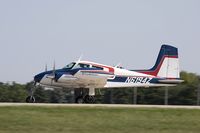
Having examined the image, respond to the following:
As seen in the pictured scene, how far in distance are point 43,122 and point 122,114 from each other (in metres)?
4.51

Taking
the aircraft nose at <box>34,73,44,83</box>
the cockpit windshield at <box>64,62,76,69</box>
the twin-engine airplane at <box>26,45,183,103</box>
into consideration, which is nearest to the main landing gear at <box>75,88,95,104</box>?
the twin-engine airplane at <box>26,45,183,103</box>

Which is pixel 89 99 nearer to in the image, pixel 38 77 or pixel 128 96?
pixel 38 77

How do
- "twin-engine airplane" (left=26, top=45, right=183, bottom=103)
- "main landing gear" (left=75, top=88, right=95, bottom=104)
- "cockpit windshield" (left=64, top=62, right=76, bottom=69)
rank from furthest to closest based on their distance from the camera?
"main landing gear" (left=75, top=88, right=95, bottom=104), "cockpit windshield" (left=64, top=62, right=76, bottom=69), "twin-engine airplane" (left=26, top=45, right=183, bottom=103)

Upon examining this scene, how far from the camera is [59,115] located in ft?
69.3

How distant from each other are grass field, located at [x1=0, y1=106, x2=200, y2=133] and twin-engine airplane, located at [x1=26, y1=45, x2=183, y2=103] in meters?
7.83

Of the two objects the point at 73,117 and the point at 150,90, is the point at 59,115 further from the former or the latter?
the point at 150,90

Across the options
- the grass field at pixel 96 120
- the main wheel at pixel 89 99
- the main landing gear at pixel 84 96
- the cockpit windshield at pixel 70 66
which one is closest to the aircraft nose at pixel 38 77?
the cockpit windshield at pixel 70 66

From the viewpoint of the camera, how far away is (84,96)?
33094mm

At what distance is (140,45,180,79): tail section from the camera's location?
117 ft

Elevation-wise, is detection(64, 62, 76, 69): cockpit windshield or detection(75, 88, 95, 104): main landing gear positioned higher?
detection(64, 62, 76, 69): cockpit windshield

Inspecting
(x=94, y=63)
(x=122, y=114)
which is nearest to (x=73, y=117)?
(x=122, y=114)

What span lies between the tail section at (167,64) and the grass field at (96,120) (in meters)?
11.1

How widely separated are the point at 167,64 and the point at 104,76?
5.74 meters

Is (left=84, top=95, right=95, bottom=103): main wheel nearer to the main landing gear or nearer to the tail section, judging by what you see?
the main landing gear
